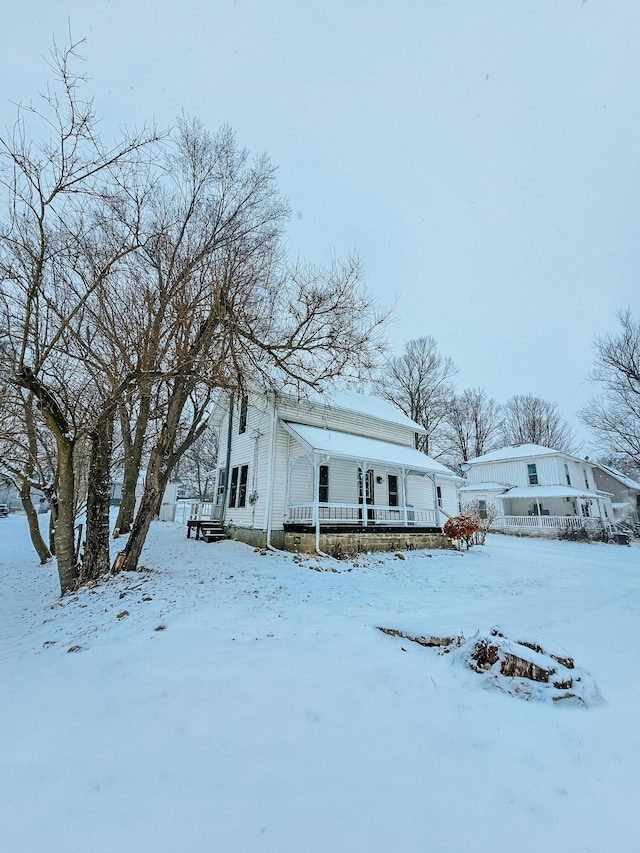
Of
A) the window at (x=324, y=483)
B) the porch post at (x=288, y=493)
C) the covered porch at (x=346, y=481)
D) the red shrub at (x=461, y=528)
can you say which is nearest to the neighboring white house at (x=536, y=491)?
the covered porch at (x=346, y=481)

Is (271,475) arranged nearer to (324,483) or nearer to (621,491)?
(324,483)

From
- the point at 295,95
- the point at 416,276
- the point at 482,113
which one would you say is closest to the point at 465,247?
the point at 416,276

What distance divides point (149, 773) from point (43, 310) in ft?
24.8

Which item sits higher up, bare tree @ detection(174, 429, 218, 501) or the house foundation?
bare tree @ detection(174, 429, 218, 501)

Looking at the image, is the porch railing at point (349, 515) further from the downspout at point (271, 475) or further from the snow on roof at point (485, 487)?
the snow on roof at point (485, 487)

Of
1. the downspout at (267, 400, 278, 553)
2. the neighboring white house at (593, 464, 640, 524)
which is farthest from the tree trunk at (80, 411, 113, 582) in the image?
the neighboring white house at (593, 464, 640, 524)

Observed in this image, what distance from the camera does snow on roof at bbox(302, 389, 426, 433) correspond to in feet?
46.6

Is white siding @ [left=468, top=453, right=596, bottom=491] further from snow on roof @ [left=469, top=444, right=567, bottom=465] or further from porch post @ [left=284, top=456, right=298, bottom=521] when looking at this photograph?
porch post @ [left=284, top=456, right=298, bottom=521]

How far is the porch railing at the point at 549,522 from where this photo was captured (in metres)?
21.0

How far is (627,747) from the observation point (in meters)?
2.47

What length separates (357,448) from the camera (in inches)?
491

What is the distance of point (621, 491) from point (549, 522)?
1573 cm

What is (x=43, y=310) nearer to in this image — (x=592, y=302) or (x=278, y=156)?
(x=278, y=156)

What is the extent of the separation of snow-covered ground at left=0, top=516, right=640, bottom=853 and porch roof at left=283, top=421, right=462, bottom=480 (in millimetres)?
6221
